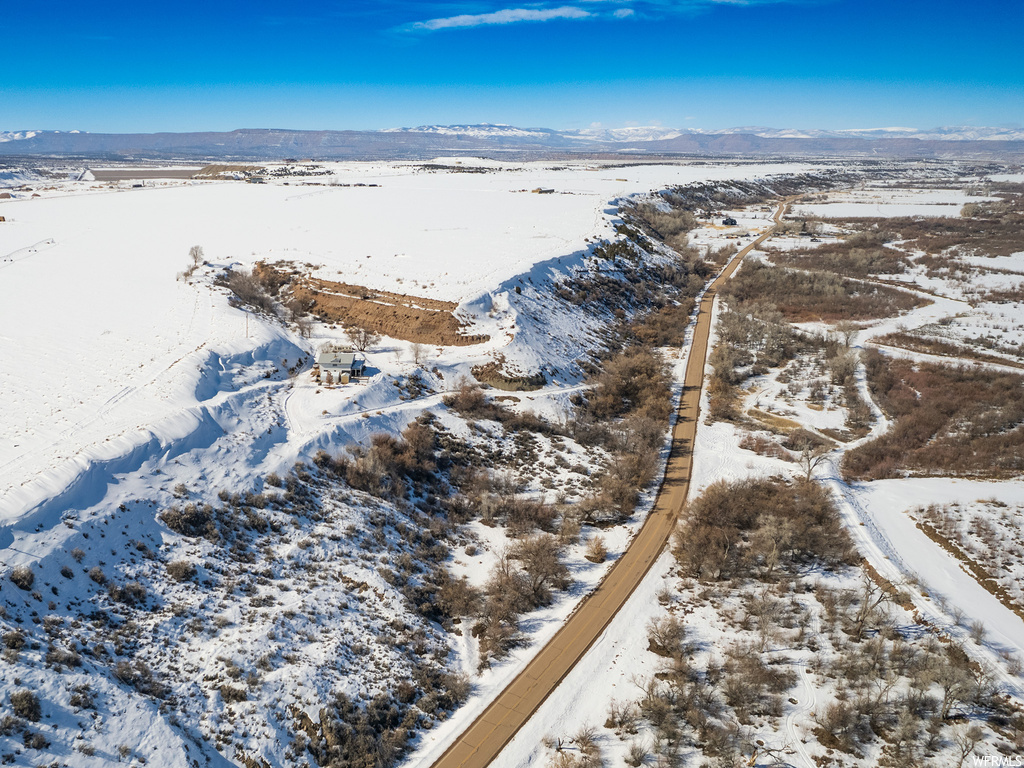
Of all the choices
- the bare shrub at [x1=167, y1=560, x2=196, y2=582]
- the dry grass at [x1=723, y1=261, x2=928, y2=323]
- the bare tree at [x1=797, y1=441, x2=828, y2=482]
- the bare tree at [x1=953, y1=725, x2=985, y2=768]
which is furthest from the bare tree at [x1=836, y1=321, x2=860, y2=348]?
the bare shrub at [x1=167, y1=560, x2=196, y2=582]

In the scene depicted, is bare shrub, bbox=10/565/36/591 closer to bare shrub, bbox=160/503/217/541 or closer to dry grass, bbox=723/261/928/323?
bare shrub, bbox=160/503/217/541

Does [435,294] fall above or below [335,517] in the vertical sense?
above

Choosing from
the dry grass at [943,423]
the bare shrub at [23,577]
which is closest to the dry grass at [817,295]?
the dry grass at [943,423]

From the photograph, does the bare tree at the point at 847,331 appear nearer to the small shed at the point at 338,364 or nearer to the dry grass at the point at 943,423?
the dry grass at the point at 943,423

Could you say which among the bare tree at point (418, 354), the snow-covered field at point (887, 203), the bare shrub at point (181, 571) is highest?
the snow-covered field at point (887, 203)

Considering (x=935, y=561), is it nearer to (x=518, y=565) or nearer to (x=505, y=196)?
(x=518, y=565)

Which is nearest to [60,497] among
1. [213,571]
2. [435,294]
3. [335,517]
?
[213,571]
